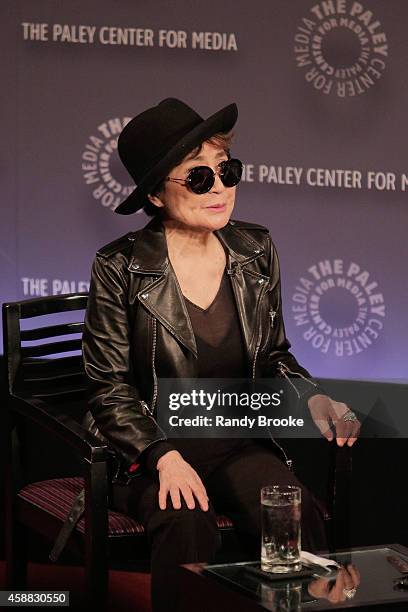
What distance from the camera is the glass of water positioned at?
263 centimetres

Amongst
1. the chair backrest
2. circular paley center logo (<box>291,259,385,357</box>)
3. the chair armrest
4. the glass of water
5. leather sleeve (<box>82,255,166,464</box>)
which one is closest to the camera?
the glass of water

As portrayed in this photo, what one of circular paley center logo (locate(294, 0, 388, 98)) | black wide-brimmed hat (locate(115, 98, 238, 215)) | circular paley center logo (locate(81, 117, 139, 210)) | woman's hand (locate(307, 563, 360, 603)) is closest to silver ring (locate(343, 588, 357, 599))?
woman's hand (locate(307, 563, 360, 603))

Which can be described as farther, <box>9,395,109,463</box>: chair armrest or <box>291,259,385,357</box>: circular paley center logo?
<box>291,259,385,357</box>: circular paley center logo

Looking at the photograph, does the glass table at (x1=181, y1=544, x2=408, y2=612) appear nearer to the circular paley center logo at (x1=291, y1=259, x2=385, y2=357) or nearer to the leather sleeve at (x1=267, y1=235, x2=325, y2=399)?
the leather sleeve at (x1=267, y1=235, x2=325, y2=399)

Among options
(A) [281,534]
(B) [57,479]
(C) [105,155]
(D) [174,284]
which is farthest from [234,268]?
(C) [105,155]

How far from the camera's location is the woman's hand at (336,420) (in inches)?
126

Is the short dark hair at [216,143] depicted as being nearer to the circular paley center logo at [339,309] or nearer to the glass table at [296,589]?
the glass table at [296,589]

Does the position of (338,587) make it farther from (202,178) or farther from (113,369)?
(202,178)

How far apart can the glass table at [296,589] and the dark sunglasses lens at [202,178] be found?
3.46ft

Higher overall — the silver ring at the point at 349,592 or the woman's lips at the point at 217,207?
the woman's lips at the point at 217,207

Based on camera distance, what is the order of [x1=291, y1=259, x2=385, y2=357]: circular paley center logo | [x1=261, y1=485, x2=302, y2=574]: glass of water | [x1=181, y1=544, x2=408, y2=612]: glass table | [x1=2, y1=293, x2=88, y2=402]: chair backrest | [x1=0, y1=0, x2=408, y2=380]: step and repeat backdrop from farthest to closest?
[x1=291, y1=259, x2=385, y2=357]: circular paley center logo, [x1=0, y1=0, x2=408, y2=380]: step and repeat backdrop, [x1=2, y1=293, x2=88, y2=402]: chair backrest, [x1=261, y1=485, x2=302, y2=574]: glass of water, [x1=181, y1=544, x2=408, y2=612]: glass table

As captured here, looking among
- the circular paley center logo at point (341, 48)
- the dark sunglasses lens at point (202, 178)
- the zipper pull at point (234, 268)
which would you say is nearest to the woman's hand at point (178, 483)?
the zipper pull at point (234, 268)

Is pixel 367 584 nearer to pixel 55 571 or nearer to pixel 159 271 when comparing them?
pixel 159 271

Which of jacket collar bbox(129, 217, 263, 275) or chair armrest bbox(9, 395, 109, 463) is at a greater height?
jacket collar bbox(129, 217, 263, 275)
